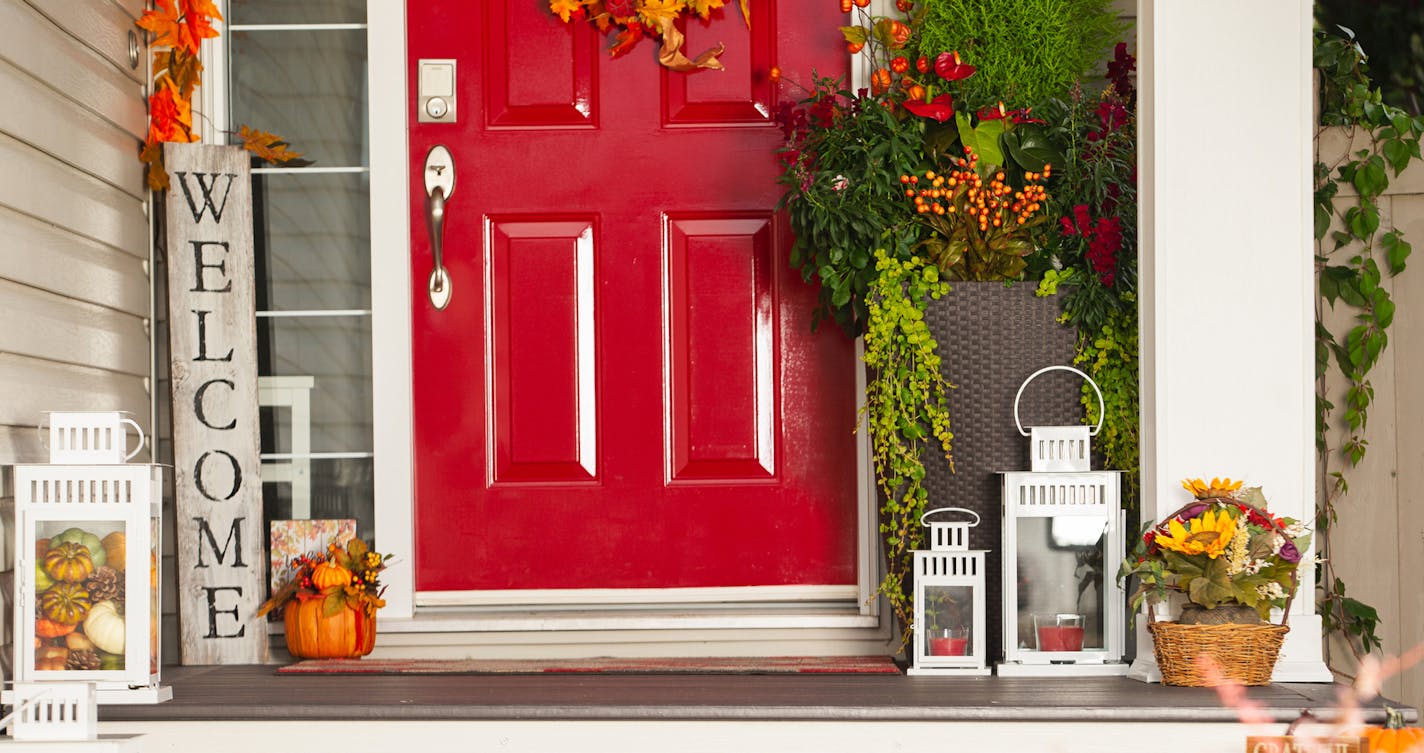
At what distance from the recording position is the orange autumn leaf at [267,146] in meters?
2.55

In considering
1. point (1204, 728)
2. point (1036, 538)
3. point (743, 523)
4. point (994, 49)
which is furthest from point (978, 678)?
point (994, 49)

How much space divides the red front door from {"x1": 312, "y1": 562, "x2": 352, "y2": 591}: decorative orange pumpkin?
9.3 inches

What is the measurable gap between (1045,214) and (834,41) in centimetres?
61

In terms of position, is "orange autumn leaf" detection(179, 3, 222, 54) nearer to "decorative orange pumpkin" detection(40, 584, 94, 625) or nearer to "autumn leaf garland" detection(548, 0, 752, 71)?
"autumn leaf garland" detection(548, 0, 752, 71)

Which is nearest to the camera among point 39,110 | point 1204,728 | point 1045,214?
point 1204,728

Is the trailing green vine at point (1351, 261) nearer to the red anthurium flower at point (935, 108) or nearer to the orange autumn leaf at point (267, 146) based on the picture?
the red anthurium flower at point (935, 108)

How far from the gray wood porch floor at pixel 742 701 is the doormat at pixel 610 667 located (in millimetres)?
86

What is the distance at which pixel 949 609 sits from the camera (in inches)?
85.6

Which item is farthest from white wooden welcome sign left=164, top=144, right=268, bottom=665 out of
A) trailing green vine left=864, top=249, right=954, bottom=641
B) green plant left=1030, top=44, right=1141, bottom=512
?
green plant left=1030, top=44, right=1141, bottom=512

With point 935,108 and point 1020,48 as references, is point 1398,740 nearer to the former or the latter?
point 935,108

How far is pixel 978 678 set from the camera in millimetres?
2131

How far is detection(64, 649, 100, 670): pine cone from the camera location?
2004 millimetres

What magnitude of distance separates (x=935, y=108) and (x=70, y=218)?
5.01 feet

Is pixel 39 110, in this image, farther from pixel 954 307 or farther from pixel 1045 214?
pixel 1045 214
